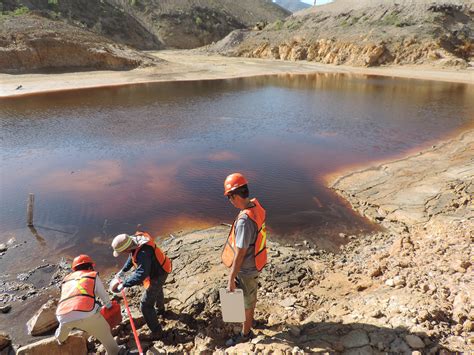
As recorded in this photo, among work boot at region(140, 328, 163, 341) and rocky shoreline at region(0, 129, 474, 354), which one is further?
work boot at region(140, 328, 163, 341)

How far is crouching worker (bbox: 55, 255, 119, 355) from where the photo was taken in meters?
3.93

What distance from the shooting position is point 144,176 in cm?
1155

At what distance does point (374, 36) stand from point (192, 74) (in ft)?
72.9

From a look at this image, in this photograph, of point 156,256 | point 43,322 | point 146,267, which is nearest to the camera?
point 146,267

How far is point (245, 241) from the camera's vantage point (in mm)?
3613

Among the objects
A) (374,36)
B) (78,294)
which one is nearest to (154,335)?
(78,294)

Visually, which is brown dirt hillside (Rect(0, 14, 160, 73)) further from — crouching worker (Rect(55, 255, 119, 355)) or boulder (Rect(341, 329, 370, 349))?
boulder (Rect(341, 329, 370, 349))

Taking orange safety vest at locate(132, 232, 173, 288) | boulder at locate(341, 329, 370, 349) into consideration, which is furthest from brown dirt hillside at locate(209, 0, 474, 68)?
orange safety vest at locate(132, 232, 173, 288)

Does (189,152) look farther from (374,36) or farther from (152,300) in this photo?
(374,36)

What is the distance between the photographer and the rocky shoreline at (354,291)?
380cm

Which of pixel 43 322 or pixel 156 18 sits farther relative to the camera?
pixel 156 18

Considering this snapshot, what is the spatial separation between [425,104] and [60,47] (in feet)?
99.5

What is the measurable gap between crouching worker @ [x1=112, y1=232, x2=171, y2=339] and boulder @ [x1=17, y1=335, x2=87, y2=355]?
878mm

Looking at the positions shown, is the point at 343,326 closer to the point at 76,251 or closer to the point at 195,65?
the point at 76,251
